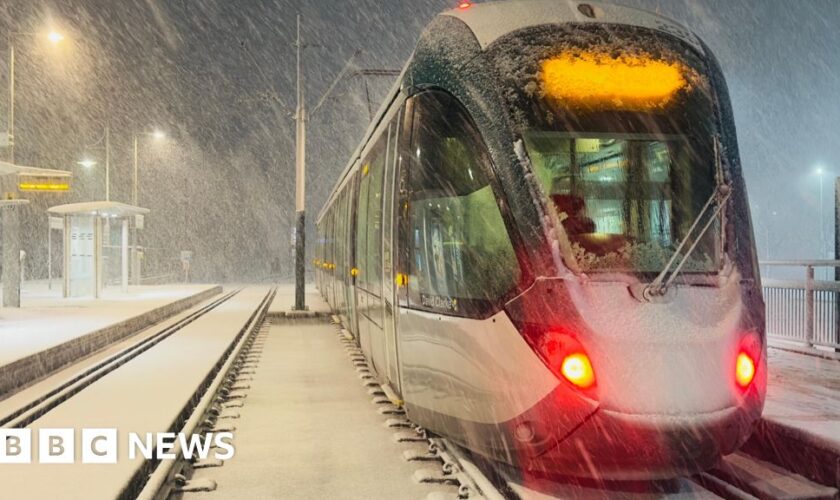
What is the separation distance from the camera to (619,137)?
5691 mm

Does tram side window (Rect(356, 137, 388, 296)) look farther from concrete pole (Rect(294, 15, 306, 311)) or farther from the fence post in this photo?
concrete pole (Rect(294, 15, 306, 311))

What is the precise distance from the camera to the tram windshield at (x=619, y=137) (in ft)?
18.0

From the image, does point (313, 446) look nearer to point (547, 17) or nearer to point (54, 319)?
point (547, 17)

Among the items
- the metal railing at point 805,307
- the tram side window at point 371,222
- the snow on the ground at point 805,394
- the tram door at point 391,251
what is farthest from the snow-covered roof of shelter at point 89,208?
the snow on the ground at point 805,394

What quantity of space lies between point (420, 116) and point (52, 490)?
364cm

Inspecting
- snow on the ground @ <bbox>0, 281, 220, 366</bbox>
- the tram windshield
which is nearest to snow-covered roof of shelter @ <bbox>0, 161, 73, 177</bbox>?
snow on the ground @ <bbox>0, 281, 220, 366</bbox>

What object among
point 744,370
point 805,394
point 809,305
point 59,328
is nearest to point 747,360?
point 744,370

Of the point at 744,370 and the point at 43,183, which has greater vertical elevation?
the point at 43,183

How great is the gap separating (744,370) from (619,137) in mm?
1695

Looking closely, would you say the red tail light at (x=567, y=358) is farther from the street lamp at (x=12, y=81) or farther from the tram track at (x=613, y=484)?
the street lamp at (x=12, y=81)

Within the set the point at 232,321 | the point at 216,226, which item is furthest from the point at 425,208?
the point at 216,226

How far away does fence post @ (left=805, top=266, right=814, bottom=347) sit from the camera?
458 inches

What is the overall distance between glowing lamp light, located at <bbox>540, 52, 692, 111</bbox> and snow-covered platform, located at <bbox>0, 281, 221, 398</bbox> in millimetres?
8245

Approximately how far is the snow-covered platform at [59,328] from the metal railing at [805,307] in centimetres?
1004
